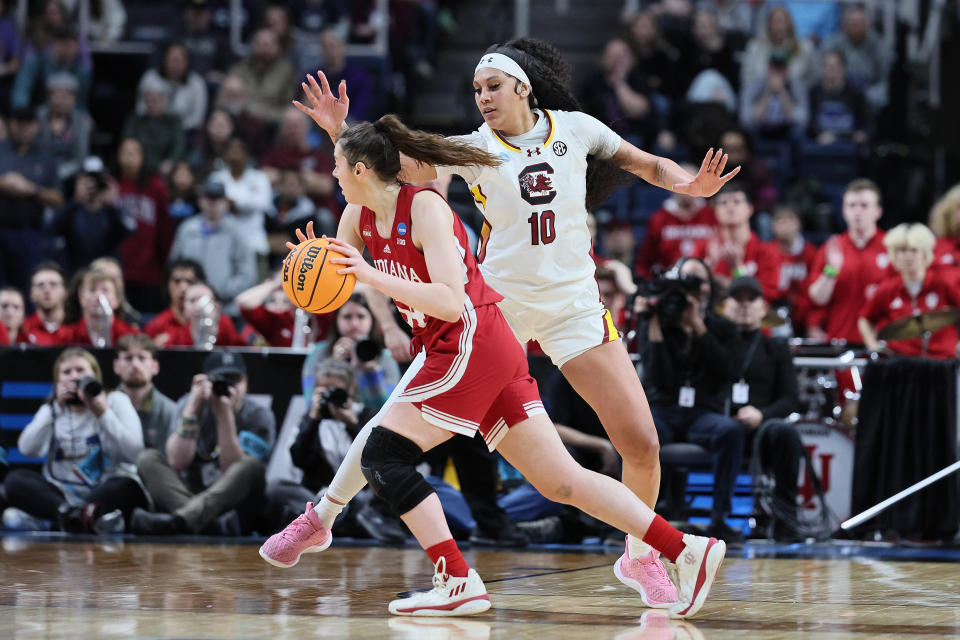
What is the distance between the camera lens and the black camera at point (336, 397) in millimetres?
7816

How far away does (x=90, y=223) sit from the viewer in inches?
468

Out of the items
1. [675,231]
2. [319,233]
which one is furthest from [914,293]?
[319,233]

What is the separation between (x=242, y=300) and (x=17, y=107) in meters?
5.18

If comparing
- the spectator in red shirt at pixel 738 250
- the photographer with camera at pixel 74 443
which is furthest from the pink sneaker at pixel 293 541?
the spectator in red shirt at pixel 738 250

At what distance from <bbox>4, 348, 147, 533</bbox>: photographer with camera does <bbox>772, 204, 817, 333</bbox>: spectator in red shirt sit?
5.17 meters

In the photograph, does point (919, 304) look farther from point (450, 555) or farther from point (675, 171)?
point (450, 555)

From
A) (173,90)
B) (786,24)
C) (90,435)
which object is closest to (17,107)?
(173,90)

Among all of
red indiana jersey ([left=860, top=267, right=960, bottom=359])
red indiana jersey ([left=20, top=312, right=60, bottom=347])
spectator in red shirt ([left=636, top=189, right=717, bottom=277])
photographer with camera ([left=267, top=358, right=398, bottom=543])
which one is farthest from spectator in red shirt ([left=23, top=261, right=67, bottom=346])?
red indiana jersey ([left=860, top=267, right=960, bottom=359])

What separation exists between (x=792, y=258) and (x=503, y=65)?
20.1 feet

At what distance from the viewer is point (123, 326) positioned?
931cm

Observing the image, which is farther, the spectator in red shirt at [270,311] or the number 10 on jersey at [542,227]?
the spectator in red shirt at [270,311]

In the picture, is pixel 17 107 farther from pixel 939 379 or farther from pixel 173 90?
pixel 939 379

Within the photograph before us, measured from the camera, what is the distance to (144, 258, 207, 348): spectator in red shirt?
31.5ft

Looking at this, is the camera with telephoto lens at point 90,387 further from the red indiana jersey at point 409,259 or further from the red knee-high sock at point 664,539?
the red knee-high sock at point 664,539
